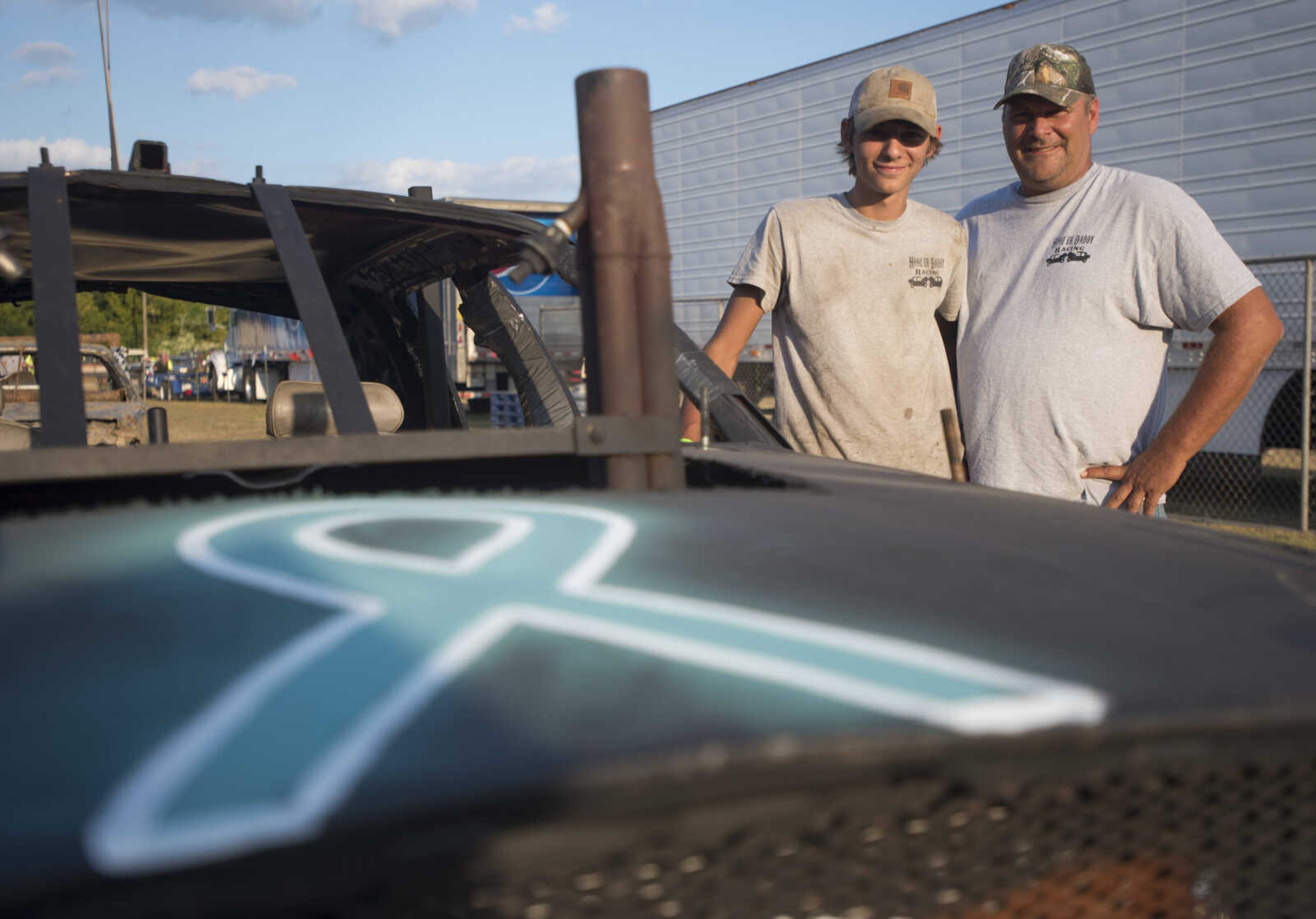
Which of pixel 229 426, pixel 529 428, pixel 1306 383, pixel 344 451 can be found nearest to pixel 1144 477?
pixel 529 428

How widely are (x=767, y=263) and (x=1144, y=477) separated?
42.7 inches

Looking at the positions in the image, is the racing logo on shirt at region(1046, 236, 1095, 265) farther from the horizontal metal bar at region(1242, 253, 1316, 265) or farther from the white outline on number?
the horizontal metal bar at region(1242, 253, 1316, 265)

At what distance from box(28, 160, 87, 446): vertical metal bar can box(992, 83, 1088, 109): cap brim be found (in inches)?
85.6

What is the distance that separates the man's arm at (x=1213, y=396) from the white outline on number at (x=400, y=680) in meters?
1.92

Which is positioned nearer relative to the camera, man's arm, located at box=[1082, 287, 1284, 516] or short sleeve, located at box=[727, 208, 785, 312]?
man's arm, located at box=[1082, 287, 1284, 516]

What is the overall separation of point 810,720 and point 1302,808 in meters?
0.56

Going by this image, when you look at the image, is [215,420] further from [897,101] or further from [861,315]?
[897,101]

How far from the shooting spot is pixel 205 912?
69 cm

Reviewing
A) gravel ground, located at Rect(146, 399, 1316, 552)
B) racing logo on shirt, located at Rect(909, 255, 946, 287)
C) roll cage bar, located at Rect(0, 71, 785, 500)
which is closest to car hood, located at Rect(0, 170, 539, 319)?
roll cage bar, located at Rect(0, 71, 785, 500)

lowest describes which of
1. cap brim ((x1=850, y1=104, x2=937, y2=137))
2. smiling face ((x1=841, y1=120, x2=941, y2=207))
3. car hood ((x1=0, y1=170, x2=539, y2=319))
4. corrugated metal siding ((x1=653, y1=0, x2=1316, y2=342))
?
car hood ((x1=0, y1=170, x2=539, y2=319))

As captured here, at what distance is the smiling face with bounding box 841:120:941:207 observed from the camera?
2766 mm

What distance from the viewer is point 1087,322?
2.79 m

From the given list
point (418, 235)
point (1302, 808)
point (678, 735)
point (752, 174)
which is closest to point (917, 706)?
point (678, 735)

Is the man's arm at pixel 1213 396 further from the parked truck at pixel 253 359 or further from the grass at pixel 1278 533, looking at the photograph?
the parked truck at pixel 253 359
